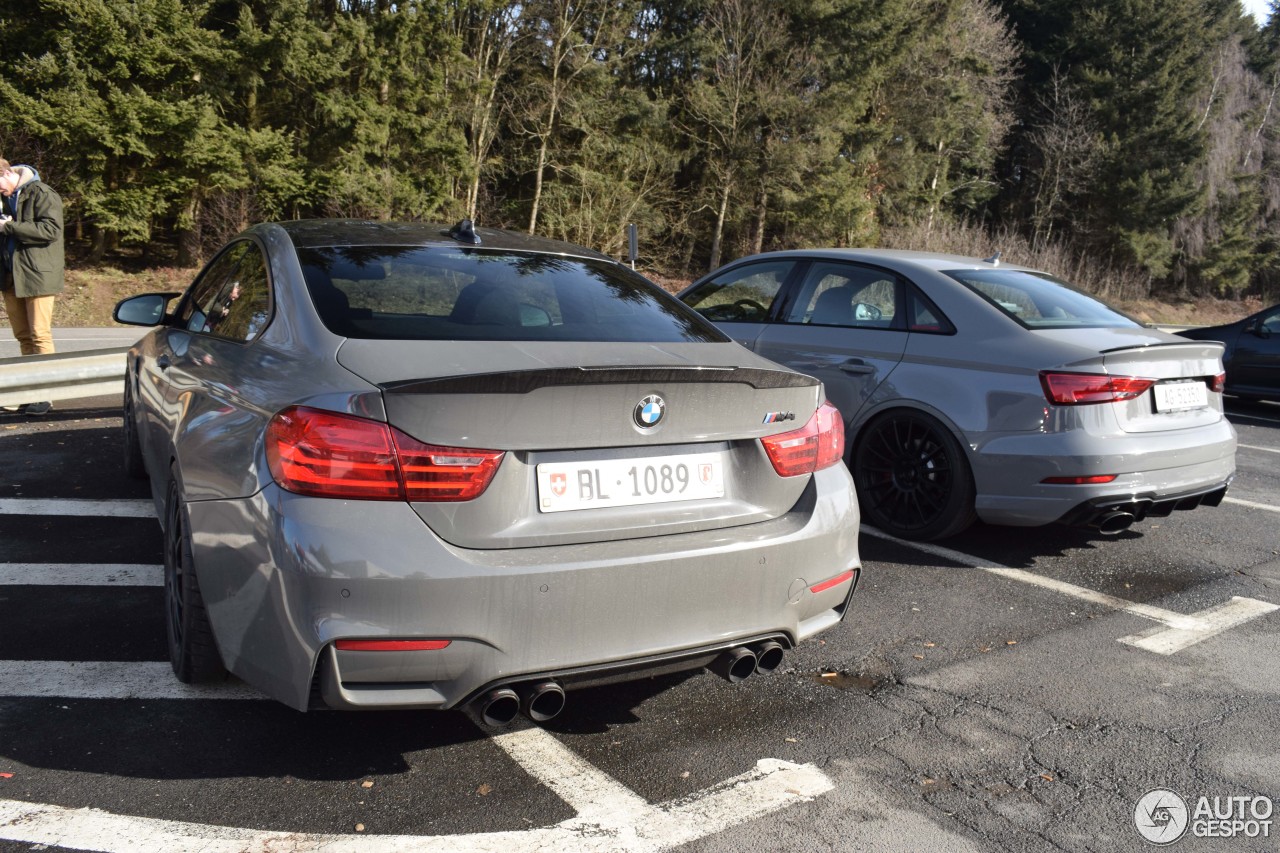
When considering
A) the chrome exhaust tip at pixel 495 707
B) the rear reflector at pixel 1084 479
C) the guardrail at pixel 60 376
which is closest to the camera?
the chrome exhaust tip at pixel 495 707

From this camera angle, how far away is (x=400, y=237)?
3.94 meters

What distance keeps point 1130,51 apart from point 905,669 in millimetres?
54029

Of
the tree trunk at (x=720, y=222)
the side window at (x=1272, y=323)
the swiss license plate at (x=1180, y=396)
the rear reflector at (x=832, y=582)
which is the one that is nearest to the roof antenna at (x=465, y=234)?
the rear reflector at (x=832, y=582)

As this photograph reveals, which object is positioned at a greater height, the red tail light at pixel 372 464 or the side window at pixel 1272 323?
the side window at pixel 1272 323

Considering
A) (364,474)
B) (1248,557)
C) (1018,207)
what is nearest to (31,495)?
(364,474)

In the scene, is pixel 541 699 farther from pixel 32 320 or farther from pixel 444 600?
pixel 32 320

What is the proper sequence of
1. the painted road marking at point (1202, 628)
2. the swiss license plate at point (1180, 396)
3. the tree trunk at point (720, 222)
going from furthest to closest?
the tree trunk at point (720, 222), the swiss license plate at point (1180, 396), the painted road marking at point (1202, 628)

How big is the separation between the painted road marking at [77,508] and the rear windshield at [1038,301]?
4.65m

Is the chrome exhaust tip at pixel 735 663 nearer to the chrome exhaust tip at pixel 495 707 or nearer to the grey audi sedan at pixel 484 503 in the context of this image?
the grey audi sedan at pixel 484 503

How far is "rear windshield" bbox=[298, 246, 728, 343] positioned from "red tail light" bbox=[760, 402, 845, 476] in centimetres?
47

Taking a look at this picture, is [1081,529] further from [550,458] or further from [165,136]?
[165,136]

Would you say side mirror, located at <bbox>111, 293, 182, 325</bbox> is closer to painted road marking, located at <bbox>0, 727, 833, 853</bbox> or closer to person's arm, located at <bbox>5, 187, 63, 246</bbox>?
painted road marking, located at <bbox>0, 727, 833, 853</bbox>

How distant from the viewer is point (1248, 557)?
5602mm

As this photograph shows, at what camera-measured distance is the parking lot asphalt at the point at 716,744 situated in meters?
2.70
